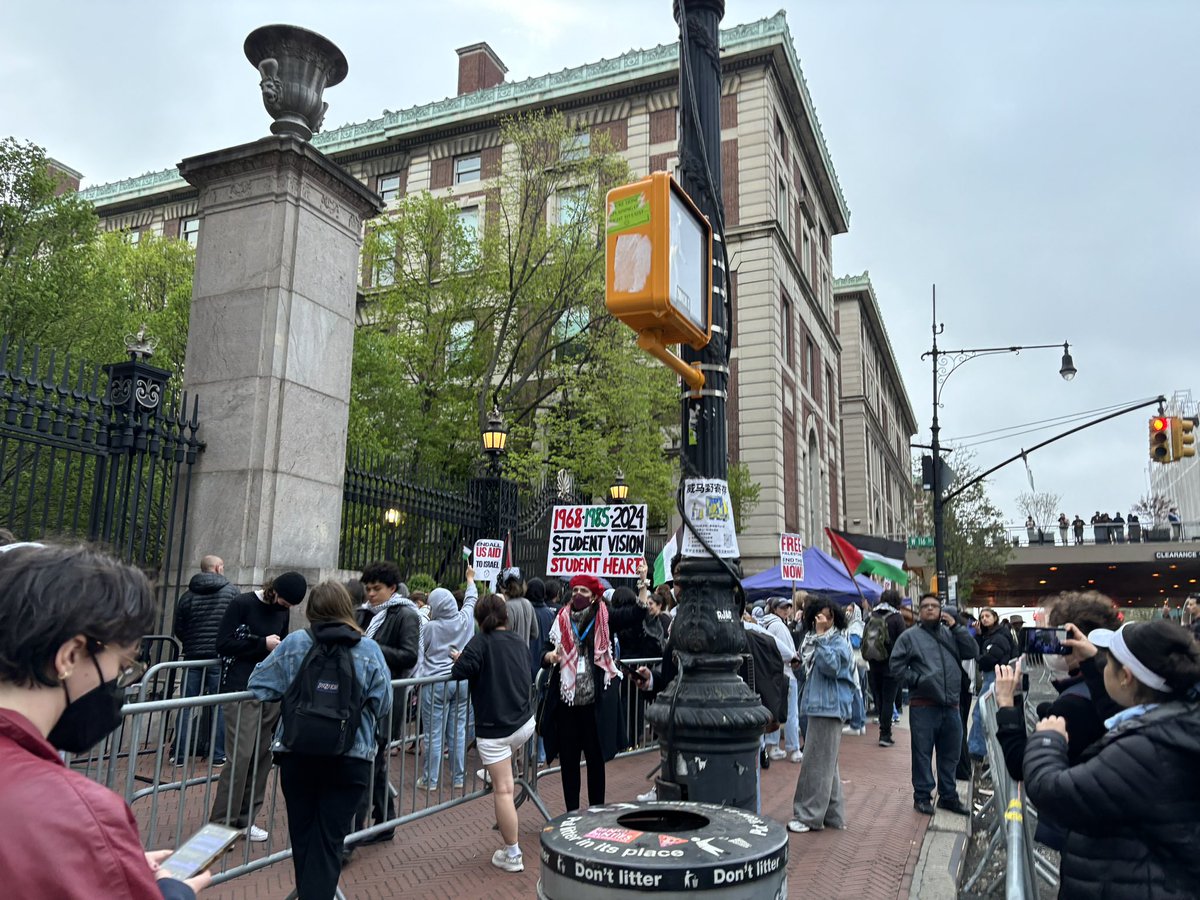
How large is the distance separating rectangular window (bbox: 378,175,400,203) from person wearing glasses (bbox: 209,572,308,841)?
105 ft

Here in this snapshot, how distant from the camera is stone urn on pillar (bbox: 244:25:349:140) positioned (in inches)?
361

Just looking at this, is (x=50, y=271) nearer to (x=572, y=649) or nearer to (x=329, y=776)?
(x=572, y=649)

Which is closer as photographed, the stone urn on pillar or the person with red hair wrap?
the person with red hair wrap

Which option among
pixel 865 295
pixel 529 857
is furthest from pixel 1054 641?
pixel 865 295

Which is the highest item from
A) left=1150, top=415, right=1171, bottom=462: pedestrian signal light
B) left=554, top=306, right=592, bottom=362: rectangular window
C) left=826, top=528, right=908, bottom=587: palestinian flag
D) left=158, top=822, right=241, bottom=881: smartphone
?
left=554, top=306, right=592, bottom=362: rectangular window

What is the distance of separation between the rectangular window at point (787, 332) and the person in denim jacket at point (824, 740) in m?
24.8

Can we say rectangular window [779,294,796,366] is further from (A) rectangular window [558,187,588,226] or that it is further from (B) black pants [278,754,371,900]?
(B) black pants [278,754,371,900]

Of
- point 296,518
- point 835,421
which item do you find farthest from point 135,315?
point 835,421

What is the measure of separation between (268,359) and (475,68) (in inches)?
1326

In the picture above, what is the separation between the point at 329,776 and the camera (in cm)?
465

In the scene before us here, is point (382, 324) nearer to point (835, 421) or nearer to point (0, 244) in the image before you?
point (0, 244)

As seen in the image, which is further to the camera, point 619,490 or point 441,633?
point 619,490

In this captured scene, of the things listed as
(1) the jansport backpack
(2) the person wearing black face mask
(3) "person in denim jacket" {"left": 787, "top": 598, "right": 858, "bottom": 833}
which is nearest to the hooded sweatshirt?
(3) "person in denim jacket" {"left": 787, "top": 598, "right": 858, "bottom": 833}

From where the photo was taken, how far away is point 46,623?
5.44ft
